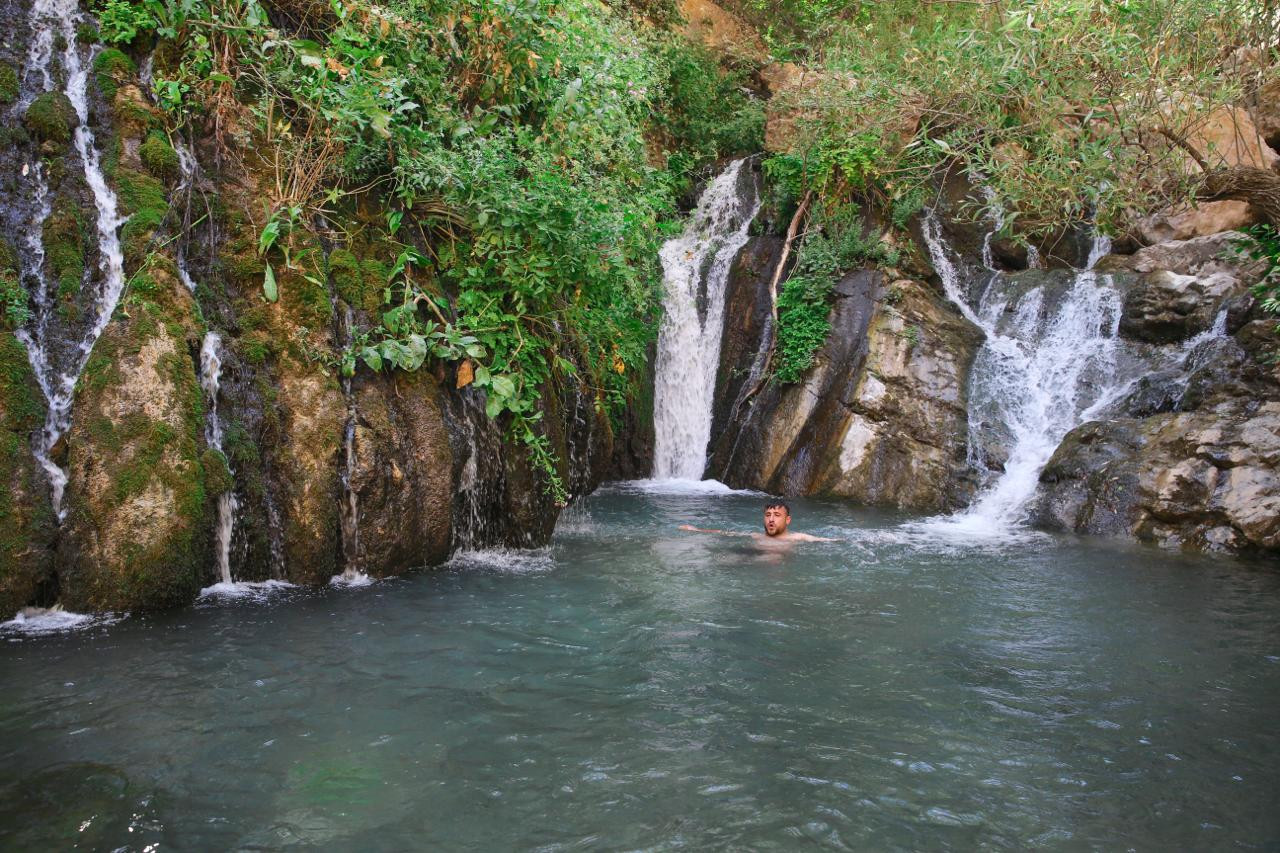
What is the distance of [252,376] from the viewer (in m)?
6.52

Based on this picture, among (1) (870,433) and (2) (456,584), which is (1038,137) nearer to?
(2) (456,584)

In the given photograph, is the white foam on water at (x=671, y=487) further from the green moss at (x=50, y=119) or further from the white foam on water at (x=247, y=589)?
the green moss at (x=50, y=119)

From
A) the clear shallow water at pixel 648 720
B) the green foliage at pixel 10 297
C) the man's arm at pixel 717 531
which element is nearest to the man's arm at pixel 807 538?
the man's arm at pixel 717 531

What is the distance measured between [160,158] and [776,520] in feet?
21.2

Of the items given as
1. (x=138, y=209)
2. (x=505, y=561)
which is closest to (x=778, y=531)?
(x=505, y=561)

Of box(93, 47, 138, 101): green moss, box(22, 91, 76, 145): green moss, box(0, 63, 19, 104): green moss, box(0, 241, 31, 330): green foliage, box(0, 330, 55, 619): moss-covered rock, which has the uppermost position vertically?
box(93, 47, 138, 101): green moss

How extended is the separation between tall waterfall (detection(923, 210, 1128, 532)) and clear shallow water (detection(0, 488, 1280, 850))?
4.38m

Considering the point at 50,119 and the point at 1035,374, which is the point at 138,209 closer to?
the point at 50,119

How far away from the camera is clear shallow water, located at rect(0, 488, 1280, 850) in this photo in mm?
3246

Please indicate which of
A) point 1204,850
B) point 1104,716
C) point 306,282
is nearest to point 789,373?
point 306,282

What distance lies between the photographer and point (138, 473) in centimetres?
559

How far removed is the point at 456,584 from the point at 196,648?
80.3 inches

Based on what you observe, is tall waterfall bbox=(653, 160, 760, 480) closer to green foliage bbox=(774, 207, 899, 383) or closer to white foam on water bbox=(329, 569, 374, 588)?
green foliage bbox=(774, 207, 899, 383)

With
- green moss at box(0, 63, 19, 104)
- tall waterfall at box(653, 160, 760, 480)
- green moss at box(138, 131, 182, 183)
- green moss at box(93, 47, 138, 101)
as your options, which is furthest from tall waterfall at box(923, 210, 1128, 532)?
green moss at box(0, 63, 19, 104)
